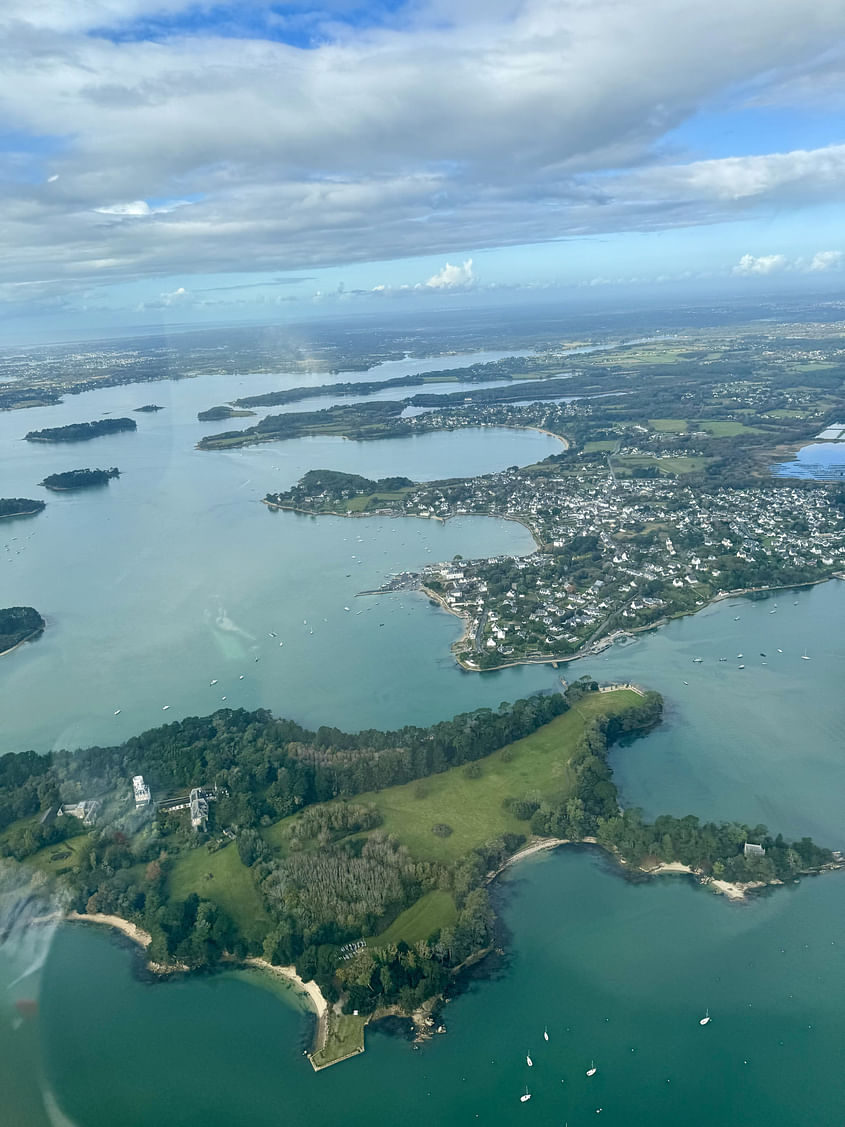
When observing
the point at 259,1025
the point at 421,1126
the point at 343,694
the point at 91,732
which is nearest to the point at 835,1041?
the point at 421,1126

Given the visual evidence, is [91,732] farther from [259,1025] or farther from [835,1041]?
[835,1041]

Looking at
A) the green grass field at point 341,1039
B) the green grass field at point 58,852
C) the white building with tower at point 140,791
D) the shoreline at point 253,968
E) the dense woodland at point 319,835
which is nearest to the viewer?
the green grass field at point 341,1039

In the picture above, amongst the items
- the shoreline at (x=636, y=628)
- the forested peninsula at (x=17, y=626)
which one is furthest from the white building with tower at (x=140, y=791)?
the forested peninsula at (x=17, y=626)

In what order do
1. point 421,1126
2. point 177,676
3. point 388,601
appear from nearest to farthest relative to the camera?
point 421,1126 → point 177,676 → point 388,601

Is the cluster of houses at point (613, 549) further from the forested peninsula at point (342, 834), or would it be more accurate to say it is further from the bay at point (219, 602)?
the forested peninsula at point (342, 834)

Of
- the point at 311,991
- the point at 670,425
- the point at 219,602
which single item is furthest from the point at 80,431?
the point at 311,991

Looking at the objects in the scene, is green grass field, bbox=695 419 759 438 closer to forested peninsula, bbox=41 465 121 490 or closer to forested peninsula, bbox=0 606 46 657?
forested peninsula, bbox=41 465 121 490
